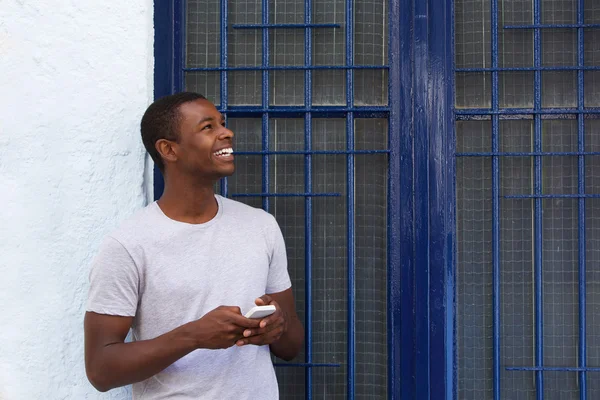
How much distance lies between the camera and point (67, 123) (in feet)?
Answer: 9.70

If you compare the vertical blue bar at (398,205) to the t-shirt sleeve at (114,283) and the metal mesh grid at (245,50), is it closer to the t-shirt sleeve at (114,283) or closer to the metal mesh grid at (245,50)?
the metal mesh grid at (245,50)

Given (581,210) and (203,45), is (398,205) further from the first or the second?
(203,45)

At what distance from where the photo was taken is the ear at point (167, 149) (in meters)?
2.70

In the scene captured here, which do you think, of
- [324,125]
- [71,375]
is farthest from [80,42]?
[71,375]

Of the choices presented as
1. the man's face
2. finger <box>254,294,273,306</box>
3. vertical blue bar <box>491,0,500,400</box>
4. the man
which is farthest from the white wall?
vertical blue bar <box>491,0,500,400</box>

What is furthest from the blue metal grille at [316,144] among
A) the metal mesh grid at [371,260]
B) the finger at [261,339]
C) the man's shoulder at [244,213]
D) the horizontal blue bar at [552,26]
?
the finger at [261,339]

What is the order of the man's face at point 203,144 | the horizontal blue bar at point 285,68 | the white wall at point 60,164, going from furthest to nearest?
the horizontal blue bar at point 285,68, the white wall at point 60,164, the man's face at point 203,144

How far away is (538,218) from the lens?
314 centimetres

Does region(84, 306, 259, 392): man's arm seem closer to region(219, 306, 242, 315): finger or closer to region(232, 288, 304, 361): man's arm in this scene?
region(219, 306, 242, 315): finger

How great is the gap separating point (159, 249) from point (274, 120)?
3.15 feet

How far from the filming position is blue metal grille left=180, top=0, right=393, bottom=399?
3.21 m

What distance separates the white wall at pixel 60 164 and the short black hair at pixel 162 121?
0.25 metres

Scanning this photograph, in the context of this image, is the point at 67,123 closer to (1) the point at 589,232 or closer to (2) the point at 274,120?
(2) the point at 274,120

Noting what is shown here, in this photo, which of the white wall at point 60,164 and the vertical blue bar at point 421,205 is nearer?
the white wall at point 60,164
